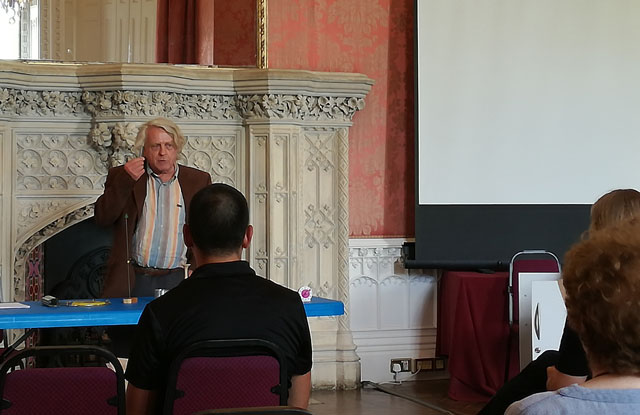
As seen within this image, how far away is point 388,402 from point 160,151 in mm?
2400

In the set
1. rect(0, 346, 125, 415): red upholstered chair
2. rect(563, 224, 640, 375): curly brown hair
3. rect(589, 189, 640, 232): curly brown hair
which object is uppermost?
→ rect(589, 189, 640, 232): curly brown hair

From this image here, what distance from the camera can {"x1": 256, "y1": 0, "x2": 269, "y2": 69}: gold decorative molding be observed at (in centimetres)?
630

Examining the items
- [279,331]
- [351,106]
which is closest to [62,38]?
[351,106]

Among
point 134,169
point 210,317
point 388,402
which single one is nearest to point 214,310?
point 210,317

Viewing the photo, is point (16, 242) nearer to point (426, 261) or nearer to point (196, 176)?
point (196, 176)

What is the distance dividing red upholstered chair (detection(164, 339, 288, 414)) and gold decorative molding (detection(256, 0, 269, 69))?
4039 mm

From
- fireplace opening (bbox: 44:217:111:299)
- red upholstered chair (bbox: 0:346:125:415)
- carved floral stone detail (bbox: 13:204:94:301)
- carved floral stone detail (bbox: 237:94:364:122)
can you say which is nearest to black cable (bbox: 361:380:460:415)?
carved floral stone detail (bbox: 237:94:364:122)

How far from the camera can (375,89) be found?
656cm

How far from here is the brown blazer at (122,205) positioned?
167 inches

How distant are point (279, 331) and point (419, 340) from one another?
13.8 ft

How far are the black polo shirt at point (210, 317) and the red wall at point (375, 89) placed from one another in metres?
3.99

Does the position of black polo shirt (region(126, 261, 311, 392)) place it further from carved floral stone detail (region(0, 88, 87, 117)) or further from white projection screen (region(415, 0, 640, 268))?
white projection screen (region(415, 0, 640, 268))

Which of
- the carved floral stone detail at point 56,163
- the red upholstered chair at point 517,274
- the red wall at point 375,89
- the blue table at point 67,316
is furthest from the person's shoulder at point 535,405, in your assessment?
the red wall at point 375,89

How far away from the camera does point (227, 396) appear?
2463 millimetres
